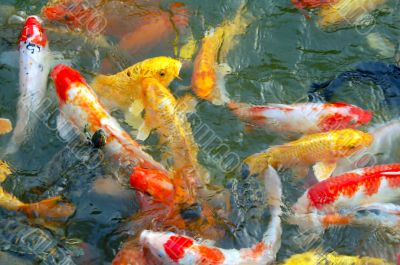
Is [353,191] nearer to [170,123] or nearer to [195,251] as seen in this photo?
[195,251]

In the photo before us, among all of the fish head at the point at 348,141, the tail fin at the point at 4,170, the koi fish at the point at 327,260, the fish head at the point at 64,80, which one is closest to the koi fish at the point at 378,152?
the fish head at the point at 348,141

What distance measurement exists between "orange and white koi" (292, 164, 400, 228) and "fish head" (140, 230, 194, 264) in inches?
39.6

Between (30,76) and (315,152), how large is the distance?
278cm

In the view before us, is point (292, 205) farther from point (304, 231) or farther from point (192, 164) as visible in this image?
point (192, 164)

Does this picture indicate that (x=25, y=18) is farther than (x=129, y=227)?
Yes

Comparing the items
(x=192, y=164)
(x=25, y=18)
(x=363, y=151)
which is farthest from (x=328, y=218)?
(x=25, y=18)

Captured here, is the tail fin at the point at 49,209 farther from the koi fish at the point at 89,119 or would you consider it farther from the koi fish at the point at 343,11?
the koi fish at the point at 343,11

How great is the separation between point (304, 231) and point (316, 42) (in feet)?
8.04

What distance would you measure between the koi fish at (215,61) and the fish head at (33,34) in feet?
5.21

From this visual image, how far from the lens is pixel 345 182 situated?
4355 millimetres

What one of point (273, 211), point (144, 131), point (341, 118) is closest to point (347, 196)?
point (273, 211)

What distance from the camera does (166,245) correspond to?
13.0 feet

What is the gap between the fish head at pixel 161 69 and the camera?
5.29 metres

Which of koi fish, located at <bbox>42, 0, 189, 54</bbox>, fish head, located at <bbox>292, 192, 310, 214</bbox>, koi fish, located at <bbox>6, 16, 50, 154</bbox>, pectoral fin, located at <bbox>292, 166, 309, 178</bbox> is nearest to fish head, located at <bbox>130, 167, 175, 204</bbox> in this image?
fish head, located at <bbox>292, 192, 310, 214</bbox>
